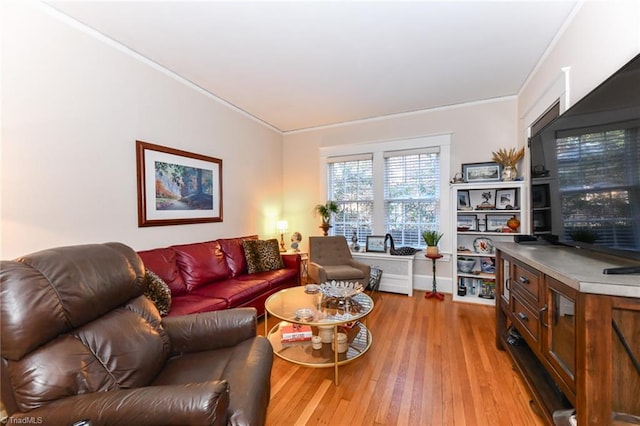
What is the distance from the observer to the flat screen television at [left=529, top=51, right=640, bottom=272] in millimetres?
1203

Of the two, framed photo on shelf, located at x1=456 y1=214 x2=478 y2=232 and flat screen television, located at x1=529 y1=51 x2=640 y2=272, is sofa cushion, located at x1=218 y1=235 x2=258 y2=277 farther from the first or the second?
flat screen television, located at x1=529 y1=51 x2=640 y2=272

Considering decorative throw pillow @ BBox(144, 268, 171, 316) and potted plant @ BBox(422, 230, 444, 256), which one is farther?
potted plant @ BBox(422, 230, 444, 256)

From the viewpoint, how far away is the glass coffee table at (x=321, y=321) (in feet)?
6.31

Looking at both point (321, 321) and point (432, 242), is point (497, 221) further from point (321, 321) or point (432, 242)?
point (321, 321)

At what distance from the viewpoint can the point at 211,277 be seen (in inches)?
113

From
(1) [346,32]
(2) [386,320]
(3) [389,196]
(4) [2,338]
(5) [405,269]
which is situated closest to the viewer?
(4) [2,338]

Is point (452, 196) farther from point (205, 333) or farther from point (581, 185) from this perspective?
point (205, 333)

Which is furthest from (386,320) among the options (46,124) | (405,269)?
(46,124)

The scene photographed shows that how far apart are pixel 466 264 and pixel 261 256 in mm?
2747

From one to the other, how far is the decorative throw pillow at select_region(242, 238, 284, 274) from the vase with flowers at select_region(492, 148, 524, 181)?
3098mm

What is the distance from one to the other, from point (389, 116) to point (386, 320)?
2.98 meters

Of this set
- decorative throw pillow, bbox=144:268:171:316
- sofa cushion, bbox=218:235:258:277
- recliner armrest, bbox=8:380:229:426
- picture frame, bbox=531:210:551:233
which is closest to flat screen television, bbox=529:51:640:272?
picture frame, bbox=531:210:551:233

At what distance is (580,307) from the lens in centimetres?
112

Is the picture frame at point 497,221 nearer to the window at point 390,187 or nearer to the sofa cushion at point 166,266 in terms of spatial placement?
the window at point 390,187
